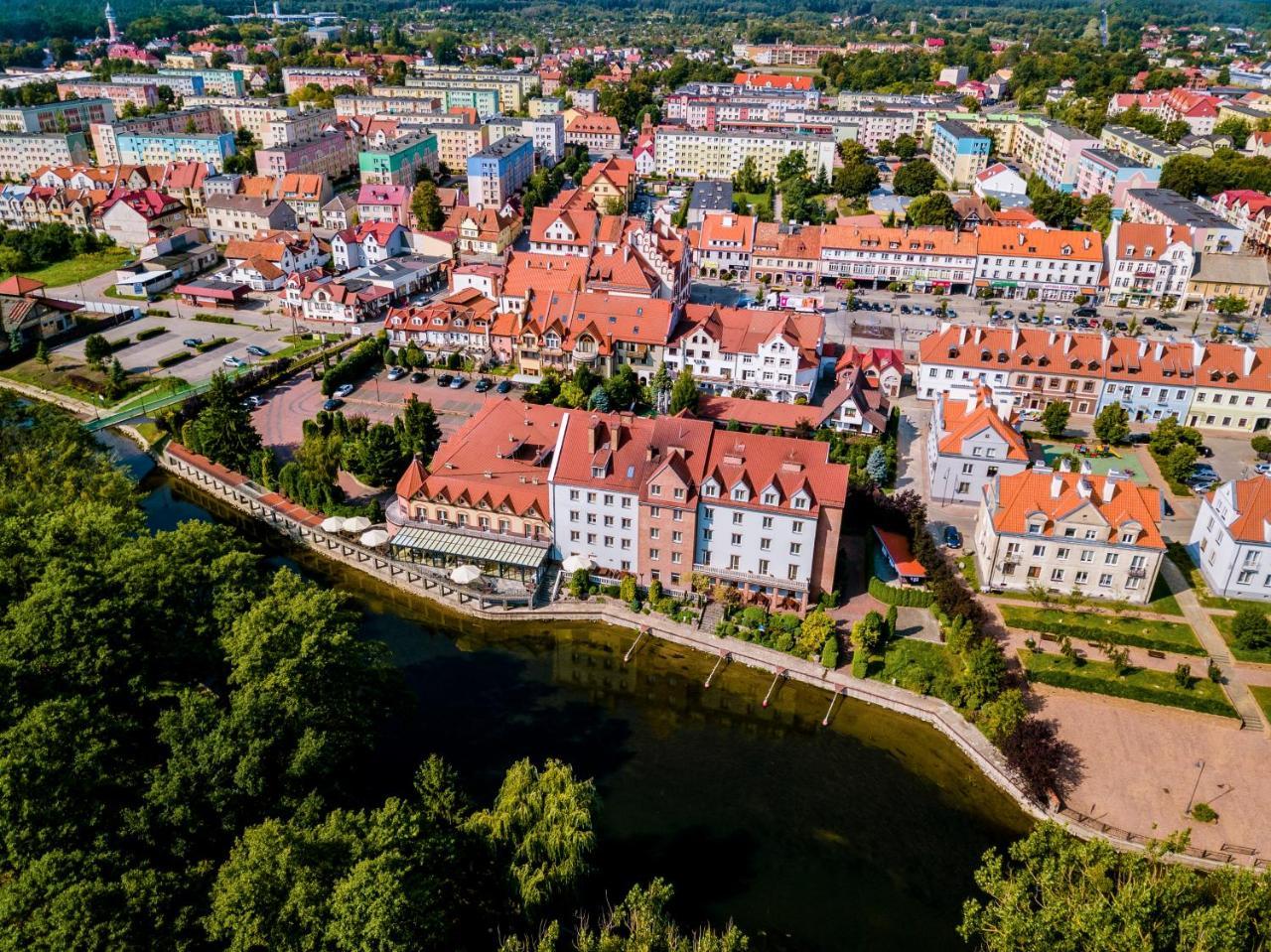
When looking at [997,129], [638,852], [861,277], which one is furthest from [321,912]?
[997,129]

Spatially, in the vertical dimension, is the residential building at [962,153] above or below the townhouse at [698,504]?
above

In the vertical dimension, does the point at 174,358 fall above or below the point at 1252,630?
below

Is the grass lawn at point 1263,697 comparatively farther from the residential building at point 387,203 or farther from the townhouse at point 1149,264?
the residential building at point 387,203

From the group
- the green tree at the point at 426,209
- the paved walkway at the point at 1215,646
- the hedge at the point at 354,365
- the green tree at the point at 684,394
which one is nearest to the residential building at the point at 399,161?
the green tree at the point at 426,209

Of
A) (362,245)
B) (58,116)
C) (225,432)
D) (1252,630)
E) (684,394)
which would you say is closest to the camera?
(1252,630)

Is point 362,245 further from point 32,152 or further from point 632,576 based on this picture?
point 32,152

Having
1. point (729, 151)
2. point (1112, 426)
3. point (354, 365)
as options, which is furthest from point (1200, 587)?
point (729, 151)
